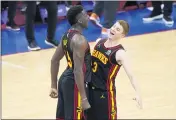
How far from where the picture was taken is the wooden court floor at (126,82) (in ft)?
17.0

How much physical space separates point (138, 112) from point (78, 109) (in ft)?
4.19

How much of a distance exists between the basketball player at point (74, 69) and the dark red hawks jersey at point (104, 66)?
3.2 inches

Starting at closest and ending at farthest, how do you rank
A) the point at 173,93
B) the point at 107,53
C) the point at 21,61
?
1. the point at 107,53
2. the point at 173,93
3. the point at 21,61

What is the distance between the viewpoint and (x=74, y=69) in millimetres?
3787

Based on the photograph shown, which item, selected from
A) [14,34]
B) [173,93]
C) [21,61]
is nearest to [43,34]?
[14,34]

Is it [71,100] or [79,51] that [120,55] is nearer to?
[79,51]

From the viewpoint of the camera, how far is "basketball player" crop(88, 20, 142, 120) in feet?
12.8

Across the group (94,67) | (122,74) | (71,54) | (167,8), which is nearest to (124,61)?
(94,67)

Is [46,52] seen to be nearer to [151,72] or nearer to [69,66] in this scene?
[151,72]

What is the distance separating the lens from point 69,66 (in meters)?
3.99

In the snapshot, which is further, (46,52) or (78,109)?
(46,52)

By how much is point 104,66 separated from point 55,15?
2.90 metres

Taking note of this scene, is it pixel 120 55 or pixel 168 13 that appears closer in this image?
pixel 120 55

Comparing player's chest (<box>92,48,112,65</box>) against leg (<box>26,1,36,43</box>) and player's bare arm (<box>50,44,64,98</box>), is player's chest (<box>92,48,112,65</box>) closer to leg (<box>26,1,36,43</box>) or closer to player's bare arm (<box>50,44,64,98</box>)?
player's bare arm (<box>50,44,64,98</box>)
